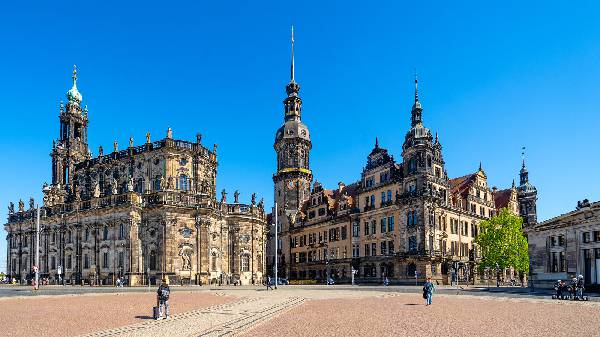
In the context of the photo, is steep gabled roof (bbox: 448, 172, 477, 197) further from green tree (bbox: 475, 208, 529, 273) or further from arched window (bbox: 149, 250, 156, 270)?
arched window (bbox: 149, 250, 156, 270)

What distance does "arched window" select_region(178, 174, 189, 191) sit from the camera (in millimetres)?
78188

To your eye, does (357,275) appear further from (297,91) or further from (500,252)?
(297,91)

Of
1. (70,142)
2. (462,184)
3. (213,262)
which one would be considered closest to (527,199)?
(462,184)

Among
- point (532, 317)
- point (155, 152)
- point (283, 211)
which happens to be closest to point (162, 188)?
point (155, 152)

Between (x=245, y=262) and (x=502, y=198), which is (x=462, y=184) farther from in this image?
(x=245, y=262)

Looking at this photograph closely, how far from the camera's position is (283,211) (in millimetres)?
99875

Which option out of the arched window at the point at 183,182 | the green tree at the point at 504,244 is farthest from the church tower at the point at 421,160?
the arched window at the point at 183,182

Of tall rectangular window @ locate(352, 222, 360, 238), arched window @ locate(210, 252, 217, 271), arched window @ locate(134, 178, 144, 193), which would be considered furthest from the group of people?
arched window @ locate(134, 178, 144, 193)

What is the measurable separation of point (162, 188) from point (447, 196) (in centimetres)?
3952

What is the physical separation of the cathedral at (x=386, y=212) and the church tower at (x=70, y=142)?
112 ft

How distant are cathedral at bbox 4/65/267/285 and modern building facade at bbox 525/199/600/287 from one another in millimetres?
41788

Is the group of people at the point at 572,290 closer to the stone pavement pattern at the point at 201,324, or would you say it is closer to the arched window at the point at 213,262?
the stone pavement pattern at the point at 201,324

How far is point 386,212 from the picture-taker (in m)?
78.3

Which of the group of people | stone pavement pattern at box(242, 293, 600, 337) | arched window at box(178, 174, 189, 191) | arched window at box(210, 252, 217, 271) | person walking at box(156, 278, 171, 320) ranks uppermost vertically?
arched window at box(178, 174, 189, 191)
